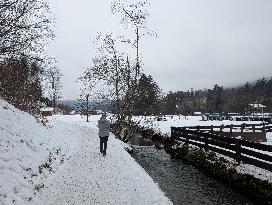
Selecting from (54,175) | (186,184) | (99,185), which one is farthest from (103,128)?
(99,185)

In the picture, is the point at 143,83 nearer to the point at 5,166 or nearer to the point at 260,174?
the point at 260,174

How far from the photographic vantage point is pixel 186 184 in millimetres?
13070

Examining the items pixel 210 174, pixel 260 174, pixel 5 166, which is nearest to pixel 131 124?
pixel 210 174

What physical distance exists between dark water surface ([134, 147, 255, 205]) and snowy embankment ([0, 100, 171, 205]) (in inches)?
33.7

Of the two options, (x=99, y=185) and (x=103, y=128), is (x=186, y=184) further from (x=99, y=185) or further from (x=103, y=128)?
(x=103, y=128)

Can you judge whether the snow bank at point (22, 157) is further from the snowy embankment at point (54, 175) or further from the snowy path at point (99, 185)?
the snowy path at point (99, 185)

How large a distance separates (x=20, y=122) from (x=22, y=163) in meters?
4.36

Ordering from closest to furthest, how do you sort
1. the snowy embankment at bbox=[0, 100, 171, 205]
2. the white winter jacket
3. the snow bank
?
the snow bank, the snowy embankment at bbox=[0, 100, 171, 205], the white winter jacket

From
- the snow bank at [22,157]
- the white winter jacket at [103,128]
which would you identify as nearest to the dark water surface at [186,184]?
the white winter jacket at [103,128]

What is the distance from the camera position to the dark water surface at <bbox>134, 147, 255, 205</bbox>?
424 inches

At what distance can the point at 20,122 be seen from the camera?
47.1ft

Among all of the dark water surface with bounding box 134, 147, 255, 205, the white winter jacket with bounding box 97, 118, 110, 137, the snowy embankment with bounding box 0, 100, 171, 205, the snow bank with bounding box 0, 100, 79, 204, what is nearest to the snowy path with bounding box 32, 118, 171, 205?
the snowy embankment with bounding box 0, 100, 171, 205

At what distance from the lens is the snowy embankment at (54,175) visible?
29.2 ft

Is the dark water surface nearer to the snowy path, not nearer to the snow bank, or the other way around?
the snowy path
